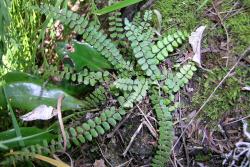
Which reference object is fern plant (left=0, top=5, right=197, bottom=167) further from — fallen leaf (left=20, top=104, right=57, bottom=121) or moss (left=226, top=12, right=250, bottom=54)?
moss (left=226, top=12, right=250, bottom=54)

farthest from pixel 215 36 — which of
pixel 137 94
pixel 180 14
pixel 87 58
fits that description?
pixel 87 58

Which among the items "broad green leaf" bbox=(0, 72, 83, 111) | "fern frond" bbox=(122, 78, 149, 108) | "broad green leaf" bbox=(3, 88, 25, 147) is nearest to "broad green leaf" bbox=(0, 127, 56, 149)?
"broad green leaf" bbox=(3, 88, 25, 147)

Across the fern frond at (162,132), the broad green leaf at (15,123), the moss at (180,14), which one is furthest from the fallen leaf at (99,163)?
the moss at (180,14)

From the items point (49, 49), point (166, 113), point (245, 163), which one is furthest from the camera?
point (49, 49)

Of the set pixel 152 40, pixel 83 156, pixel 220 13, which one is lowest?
pixel 83 156

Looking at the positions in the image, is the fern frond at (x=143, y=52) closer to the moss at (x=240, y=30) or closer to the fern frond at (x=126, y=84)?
the fern frond at (x=126, y=84)

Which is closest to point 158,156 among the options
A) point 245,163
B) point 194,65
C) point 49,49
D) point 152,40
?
point 245,163

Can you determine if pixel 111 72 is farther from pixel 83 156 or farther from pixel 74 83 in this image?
pixel 83 156
